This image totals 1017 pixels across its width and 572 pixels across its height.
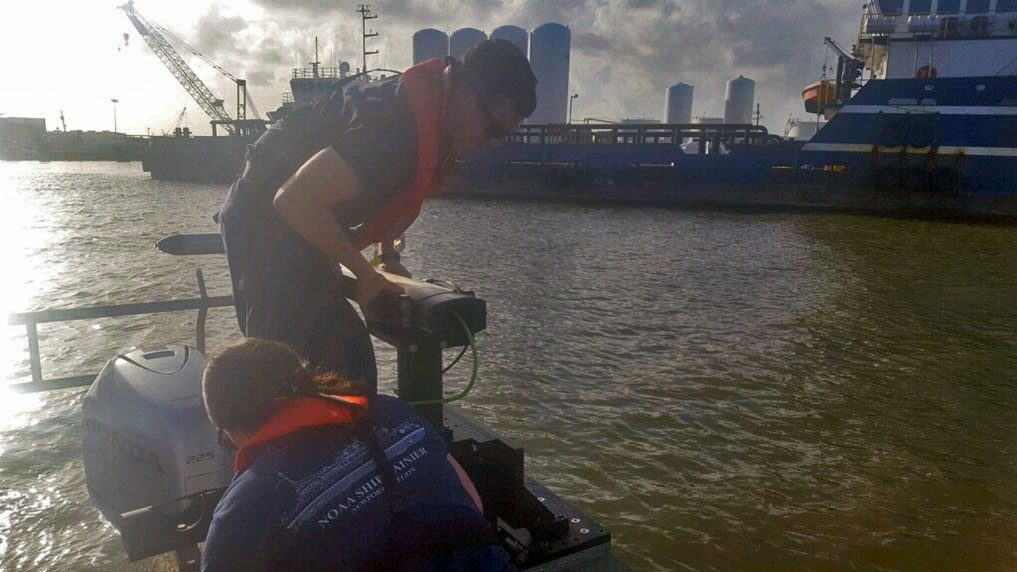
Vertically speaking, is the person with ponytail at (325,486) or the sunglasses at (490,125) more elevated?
the sunglasses at (490,125)

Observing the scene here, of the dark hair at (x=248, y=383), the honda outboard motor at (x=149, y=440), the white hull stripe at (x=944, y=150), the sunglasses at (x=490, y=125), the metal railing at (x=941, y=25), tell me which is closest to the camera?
the dark hair at (x=248, y=383)

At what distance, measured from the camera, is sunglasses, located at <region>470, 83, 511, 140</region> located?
Result: 2023 mm

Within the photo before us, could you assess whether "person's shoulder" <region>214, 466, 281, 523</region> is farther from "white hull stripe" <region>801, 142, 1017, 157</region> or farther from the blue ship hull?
"white hull stripe" <region>801, 142, 1017, 157</region>

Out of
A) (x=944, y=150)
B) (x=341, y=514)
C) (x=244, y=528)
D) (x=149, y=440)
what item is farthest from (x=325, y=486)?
(x=944, y=150)

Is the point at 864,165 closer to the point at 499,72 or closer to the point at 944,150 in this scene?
the point at 944,150

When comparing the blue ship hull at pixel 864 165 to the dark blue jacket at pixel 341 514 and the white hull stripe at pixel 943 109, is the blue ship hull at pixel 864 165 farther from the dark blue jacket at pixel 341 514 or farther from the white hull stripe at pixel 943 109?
the dark blue jacket at pixel 341 514

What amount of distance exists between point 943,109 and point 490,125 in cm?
3436

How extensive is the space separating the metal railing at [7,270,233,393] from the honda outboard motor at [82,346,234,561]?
0.52 m

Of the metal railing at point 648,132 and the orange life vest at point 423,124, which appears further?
the metal railing at point 648,132

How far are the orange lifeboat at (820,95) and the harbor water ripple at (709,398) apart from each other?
23.8 meters

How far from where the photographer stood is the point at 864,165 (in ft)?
100

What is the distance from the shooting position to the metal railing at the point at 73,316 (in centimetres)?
300

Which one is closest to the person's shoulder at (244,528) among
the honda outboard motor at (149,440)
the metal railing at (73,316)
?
the honda outboard motor at (149,440)

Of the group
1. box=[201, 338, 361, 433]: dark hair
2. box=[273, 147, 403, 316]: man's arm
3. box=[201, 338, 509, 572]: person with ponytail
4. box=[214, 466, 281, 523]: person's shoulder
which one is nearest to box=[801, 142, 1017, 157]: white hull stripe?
box=[273, 147, 403, 316]: man's arm
